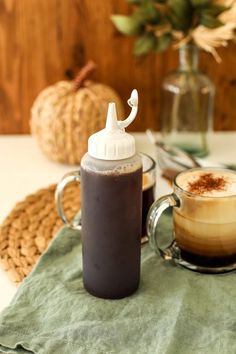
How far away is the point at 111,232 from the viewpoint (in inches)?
32.7

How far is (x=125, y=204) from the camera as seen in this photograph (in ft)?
2.69

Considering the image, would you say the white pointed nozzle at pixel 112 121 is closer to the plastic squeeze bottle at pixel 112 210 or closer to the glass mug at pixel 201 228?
the plastic squeeze bottle at pixel 112 210

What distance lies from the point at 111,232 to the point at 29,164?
585mm

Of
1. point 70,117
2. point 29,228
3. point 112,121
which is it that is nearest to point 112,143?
point 112,121

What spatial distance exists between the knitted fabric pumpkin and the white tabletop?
0.04 m

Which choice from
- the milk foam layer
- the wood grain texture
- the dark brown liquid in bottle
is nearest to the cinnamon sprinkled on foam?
the milk foam layer

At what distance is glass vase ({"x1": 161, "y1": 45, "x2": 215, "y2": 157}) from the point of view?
136 centimetres

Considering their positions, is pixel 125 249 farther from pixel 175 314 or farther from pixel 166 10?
pixel 166 10

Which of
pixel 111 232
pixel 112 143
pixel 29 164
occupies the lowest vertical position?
pixel 29 164

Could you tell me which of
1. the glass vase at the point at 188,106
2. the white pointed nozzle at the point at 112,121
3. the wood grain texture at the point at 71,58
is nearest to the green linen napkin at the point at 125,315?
the white pointed nozzle at the point at 112,121

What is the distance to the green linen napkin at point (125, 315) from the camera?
30.0 inches

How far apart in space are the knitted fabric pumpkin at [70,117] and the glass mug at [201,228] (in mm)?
417

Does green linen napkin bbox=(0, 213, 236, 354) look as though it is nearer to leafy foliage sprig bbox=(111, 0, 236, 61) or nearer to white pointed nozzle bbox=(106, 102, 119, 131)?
white pointed nozzle bbox=(106, 102, 119, 131)

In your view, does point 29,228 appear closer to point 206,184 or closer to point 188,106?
point 206,184
